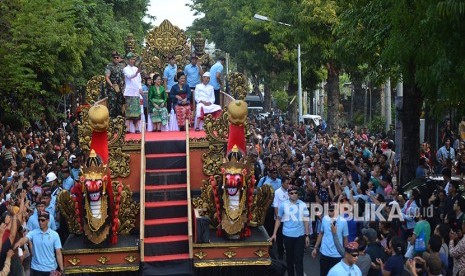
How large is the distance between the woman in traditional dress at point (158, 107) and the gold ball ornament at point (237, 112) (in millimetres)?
4394

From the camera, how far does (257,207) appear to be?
1723 cm

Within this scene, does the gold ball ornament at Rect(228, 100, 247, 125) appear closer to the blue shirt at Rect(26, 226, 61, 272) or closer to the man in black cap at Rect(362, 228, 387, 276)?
the man in black cap at Rect(362, 228, 387, 276)

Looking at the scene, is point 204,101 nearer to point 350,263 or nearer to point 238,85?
point 238,85

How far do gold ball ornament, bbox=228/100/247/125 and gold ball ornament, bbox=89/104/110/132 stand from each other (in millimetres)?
2122

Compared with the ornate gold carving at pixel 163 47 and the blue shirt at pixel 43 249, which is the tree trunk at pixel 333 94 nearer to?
the ornate gold carving at pixel 163 47

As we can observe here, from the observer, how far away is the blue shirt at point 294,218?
17266mm

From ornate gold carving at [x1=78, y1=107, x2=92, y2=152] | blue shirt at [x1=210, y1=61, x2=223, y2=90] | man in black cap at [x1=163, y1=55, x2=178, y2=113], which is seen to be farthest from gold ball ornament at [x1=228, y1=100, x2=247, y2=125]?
man in black cap at [x1=163, y1=55, x2=178, y2=113]

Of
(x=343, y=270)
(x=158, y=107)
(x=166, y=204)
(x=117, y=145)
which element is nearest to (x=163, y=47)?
(x=158, y=107)

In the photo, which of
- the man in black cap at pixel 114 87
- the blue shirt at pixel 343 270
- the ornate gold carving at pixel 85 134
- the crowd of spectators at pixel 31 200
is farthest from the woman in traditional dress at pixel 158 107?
the blue shirt at pixel 343 270

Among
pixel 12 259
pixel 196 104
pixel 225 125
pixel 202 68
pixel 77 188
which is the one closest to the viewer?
pixel 12 259

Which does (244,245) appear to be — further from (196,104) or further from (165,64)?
(165,64)

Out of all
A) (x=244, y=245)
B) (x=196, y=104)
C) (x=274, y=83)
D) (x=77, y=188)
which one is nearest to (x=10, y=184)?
(x=196, y=104)

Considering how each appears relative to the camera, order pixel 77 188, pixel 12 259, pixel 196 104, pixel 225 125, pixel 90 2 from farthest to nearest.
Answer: pixel 90 2 → pixel 196 104 → pixel 225 125 → pixel 77 188 → pixel 12 259

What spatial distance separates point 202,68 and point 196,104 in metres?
3.05
